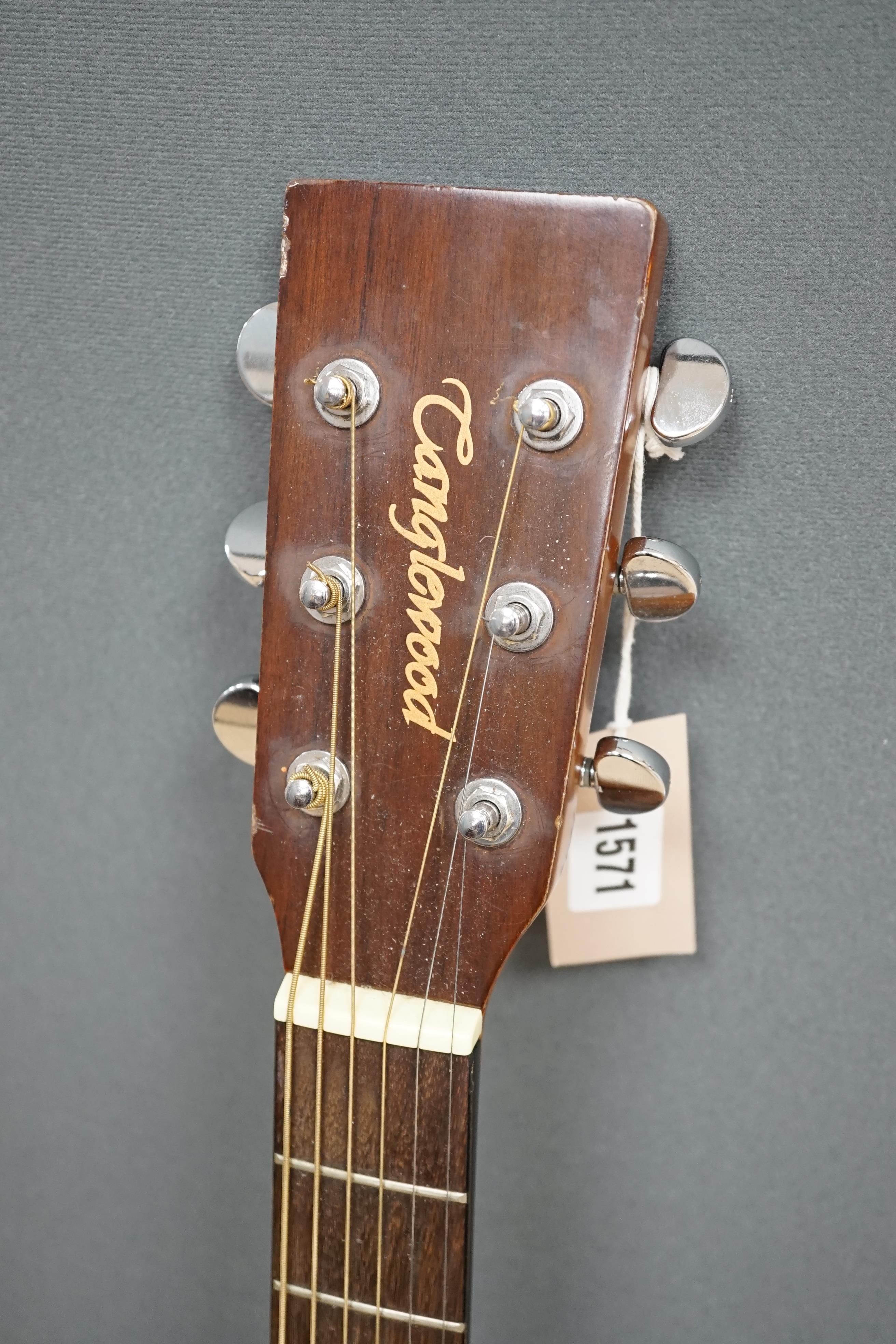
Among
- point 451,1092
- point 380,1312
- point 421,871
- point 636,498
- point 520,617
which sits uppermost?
point 636,498

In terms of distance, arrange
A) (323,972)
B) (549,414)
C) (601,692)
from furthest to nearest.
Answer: (601,692)
(323,972)
(549,414)

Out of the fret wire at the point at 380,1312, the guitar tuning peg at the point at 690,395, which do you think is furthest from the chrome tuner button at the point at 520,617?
the fret wire at the point at 380,1312

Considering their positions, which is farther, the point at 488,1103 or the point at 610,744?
the point at 488,1103

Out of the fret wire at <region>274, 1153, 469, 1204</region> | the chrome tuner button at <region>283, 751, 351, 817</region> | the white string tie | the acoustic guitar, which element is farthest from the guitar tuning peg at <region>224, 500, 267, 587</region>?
the fret wire at <region>274, 1153, 469, 1204</region>

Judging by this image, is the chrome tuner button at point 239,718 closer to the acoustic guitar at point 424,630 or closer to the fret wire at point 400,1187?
the acoustic guitar at point 424,630

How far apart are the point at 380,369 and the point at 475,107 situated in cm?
21

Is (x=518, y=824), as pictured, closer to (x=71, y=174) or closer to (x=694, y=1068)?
(x=694, y=1068)

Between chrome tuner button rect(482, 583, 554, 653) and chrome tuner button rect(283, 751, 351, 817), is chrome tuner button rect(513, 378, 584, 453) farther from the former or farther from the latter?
chrome tuner button rect(283, 751, 351, 817)

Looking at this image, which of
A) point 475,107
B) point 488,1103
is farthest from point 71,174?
point 488,1103

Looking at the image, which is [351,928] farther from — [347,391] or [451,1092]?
[347,391]

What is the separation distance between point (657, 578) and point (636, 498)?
0.09m

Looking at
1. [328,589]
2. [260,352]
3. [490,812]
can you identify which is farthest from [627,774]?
[260,352]

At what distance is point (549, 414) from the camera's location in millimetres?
538

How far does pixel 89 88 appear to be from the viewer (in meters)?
0.72
